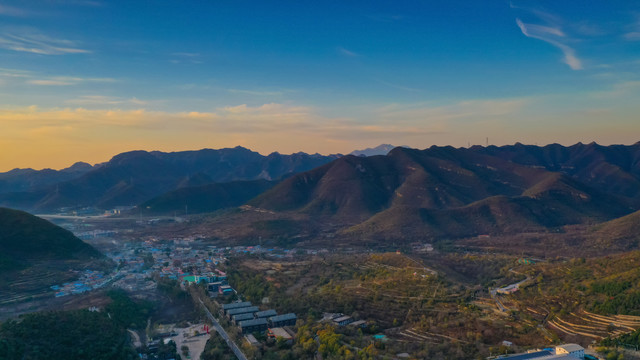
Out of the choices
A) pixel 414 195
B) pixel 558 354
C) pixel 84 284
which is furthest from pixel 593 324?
pixel 414 195

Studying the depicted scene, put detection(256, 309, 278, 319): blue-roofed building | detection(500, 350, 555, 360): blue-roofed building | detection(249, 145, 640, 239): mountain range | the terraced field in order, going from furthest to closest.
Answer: detection(249, 145, 640, 239): mountain range
detection(256, 309, 278, 319): blue-roofed building
the terraced field
detection(500, 350, 555, 360): blue-roofed building

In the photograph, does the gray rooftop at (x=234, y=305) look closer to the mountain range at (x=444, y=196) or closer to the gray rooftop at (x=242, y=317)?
the gray rooftop at (x=242, y=317)

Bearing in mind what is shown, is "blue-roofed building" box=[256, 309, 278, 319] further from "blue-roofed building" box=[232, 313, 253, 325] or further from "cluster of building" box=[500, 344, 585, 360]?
"cluster of building" box=[500, 344, 585, 360]

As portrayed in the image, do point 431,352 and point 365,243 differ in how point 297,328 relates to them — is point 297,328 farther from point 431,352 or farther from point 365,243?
point 365,243

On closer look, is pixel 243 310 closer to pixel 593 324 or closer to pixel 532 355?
pixel 532 355

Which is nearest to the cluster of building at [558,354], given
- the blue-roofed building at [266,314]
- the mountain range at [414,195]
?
the blue-roofed building at [266,314]

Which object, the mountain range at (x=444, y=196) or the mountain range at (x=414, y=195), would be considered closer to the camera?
the mountain range at (x=444, y=196)

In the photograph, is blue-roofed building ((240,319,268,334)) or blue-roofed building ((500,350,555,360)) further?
blue-roofed building ((240,319,268,334))

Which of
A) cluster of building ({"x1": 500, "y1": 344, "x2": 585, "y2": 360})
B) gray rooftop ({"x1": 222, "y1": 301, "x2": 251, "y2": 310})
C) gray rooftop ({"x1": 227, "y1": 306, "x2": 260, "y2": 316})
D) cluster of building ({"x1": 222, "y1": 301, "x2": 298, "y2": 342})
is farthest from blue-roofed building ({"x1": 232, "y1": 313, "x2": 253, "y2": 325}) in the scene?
cluster of building ({"x1": 500, "y1": 344, "x2": 585, "y2": 360})
